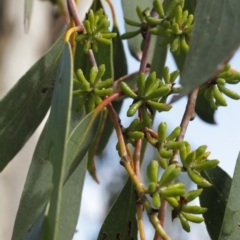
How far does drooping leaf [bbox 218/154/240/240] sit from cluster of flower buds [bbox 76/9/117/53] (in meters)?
0.28

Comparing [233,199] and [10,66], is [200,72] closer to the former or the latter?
[233,199]

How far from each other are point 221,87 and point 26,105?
12.8 inches

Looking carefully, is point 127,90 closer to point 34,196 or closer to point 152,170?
point 152,170

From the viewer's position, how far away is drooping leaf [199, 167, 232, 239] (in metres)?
0.95

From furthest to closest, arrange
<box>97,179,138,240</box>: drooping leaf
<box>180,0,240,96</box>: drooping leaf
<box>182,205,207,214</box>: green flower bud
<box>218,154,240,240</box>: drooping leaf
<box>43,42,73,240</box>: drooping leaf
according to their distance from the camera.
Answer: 1. <box>97,179,138,240</box>: drooping leaf
2. <box>218,154,240,240</box>: drooping leaf
3. <box>182,205,207,214</box>: green flower bud
4. <box>43,42,73,240</box>: drooping leaf
5. <box>180,0,240,96</box>: drooping leaf

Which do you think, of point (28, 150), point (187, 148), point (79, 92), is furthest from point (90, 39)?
point (28, 150)

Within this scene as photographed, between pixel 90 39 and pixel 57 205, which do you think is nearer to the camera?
pixel 57 205

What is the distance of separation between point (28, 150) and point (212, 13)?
1691mm

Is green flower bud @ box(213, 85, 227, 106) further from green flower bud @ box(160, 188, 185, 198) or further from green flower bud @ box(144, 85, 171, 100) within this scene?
green flower bud @ box(160, 188, 185, 198)

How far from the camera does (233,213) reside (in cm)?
83

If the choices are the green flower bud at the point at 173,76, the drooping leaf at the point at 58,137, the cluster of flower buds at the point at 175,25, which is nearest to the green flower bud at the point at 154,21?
the cluster of flower buds at the point at 175,25

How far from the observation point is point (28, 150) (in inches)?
86.3

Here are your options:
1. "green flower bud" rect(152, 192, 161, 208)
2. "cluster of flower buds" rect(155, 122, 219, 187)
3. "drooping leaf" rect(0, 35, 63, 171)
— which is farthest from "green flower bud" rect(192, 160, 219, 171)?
"drooping leaf" rect(0, 35, 63, 171)

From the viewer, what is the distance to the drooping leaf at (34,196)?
87 centimetres
